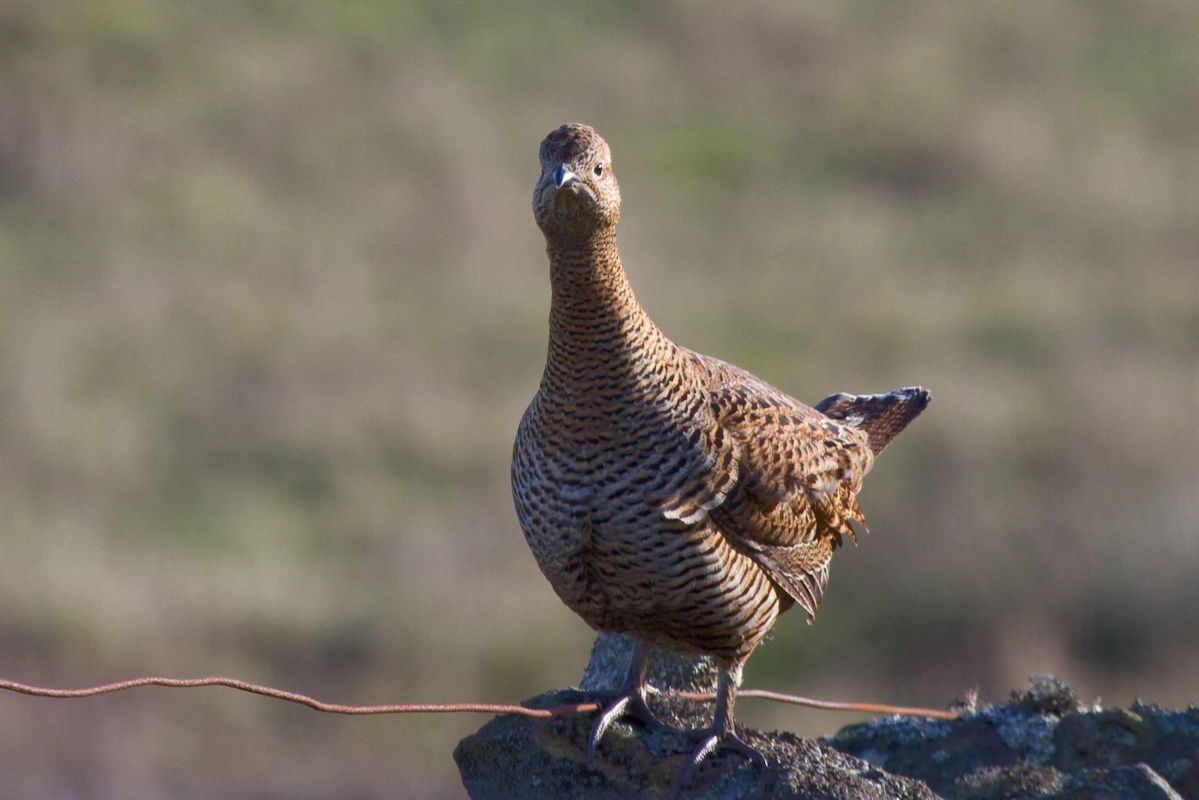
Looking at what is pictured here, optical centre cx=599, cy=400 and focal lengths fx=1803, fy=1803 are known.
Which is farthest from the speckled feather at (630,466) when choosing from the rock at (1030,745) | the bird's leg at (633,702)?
the rock at (1030,745)

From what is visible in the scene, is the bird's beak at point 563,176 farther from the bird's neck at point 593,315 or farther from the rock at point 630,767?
the rock at point 630,767

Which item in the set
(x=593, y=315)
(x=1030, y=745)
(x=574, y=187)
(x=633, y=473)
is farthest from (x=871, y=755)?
(x=574, y=187)

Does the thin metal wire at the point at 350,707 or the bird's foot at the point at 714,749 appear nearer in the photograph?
the thin metal wire at the point at 350,707

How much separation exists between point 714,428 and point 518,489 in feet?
1.86

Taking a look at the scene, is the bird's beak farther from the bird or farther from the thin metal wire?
the thin metal wire

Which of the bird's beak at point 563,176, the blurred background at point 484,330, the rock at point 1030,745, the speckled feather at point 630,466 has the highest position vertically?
the blurred background at point 484,330

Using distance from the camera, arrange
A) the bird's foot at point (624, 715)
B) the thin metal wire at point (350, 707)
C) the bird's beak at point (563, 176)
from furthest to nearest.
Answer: the bird's foot at point (624, 715) < the bird's beak at point (563, 176) < the thin metal wire at point (350, 707)

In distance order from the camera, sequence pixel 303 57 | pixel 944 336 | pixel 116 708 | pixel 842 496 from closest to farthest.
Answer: pixel 842 496 < pixel 116 708 < pixel 944 336 < pixel 303 57

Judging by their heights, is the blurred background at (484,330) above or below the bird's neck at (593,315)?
above

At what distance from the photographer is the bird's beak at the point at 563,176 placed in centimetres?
461

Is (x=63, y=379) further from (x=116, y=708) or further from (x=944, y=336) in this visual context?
(x=944, y=336)

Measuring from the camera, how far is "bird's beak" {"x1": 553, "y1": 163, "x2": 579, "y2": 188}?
461 centimetres

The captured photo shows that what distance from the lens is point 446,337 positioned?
16.0 metres

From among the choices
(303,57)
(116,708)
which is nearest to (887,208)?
(303,57)
